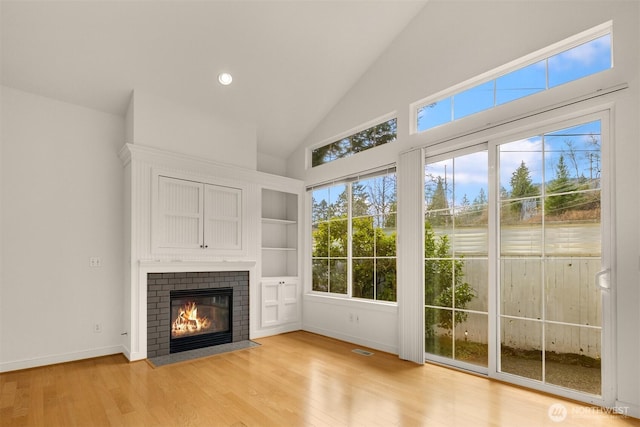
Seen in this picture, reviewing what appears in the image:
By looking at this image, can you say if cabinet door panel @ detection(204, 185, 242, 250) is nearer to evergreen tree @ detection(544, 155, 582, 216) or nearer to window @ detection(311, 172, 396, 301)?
window @ detection(311, 172, 396, 301)

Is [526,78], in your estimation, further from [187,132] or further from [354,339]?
[187,132]

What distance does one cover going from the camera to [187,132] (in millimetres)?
4844

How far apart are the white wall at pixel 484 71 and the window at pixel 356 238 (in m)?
0.25

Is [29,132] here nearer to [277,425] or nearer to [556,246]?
[277,425]

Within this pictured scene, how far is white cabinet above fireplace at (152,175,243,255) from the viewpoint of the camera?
177 inches

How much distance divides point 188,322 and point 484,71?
15.2 ft

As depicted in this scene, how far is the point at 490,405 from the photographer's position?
9.74 feet

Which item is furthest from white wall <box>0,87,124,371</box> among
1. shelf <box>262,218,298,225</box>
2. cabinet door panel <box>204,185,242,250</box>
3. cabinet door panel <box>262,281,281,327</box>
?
shelf <box>262,218,298,225</box>

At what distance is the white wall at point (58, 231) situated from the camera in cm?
394

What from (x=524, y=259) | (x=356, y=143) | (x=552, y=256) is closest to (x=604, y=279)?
(x=552, y=256)

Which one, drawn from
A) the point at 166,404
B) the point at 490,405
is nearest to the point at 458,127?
the point at 490,405

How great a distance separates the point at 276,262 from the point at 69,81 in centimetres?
378

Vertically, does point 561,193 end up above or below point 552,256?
above
